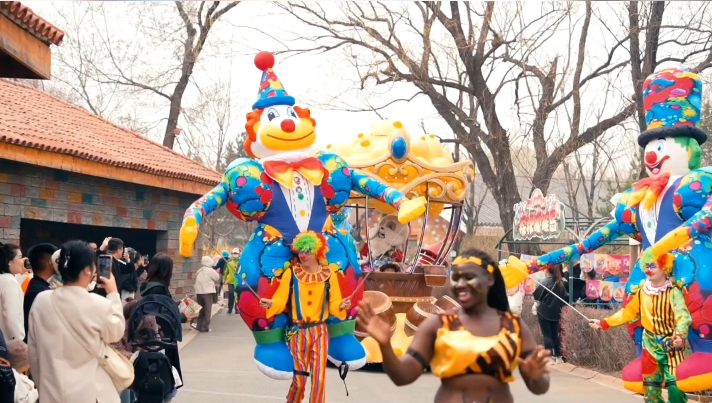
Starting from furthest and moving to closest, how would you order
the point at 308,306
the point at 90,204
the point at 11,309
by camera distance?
the point at 90,204 < the point at 308,306 < the point at 11,309

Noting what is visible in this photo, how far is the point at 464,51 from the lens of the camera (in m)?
21.2

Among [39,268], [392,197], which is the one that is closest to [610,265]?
[392,197]

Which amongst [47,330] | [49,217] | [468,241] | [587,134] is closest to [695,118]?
[47,330]

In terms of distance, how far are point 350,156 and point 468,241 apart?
68.2 feet

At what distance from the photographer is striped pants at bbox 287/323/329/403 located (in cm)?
745

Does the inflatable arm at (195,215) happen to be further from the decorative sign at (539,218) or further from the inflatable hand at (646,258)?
the decorative sign at (539,218)

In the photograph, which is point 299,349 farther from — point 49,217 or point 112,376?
point 49,217

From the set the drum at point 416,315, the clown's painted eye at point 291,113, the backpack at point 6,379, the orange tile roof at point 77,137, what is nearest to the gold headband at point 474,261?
the backpack at point 6,379

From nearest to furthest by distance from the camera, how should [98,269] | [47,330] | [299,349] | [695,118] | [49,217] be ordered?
[47,330] → [98,269] → [299,349] → [695,118] → [49,217]

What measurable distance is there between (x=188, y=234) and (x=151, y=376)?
3.52ft

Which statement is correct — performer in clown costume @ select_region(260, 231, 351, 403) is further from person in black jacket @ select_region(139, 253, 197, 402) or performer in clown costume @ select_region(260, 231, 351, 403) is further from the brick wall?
the brick wall

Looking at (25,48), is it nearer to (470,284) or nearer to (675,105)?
(470,284)

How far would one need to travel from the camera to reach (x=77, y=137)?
47.4ft

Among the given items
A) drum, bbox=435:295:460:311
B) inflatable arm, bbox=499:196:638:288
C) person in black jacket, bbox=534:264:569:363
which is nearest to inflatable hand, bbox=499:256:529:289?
inflatable arm, bbox=499:196:638:288
